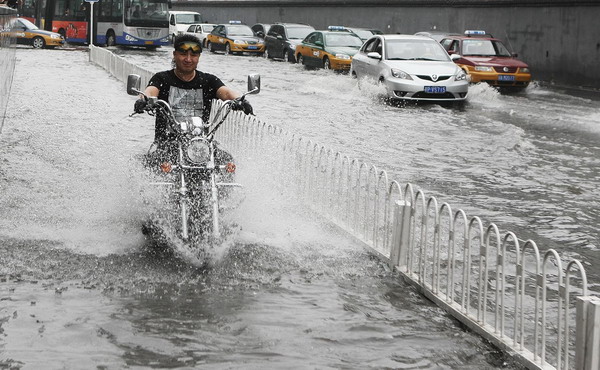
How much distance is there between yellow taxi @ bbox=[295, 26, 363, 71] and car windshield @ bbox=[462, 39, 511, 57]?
15.9 feet

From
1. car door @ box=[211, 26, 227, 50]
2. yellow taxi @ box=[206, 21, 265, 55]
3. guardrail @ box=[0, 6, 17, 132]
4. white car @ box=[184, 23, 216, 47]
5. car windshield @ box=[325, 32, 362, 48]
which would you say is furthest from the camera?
white car @ box=[184, 23, 216, 47]

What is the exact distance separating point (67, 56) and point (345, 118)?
73.4 ft

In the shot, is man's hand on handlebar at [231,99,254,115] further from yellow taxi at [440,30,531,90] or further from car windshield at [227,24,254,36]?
car windshield at [227,24,254,36]

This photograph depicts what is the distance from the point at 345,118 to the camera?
19.8 m

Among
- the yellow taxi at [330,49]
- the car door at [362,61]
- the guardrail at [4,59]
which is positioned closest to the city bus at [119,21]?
the yellow taxi at [330,49]

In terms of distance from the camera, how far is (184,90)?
8.38 metres

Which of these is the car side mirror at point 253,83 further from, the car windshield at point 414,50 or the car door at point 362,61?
the car door at point 362,61

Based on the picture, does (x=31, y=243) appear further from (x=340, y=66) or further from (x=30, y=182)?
(x=340, y=66)

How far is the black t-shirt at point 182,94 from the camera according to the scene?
27.4ft

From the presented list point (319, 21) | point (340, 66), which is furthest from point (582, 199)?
point (319, 21)

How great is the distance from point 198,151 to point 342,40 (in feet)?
86.8

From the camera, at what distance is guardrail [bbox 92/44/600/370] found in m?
5.53

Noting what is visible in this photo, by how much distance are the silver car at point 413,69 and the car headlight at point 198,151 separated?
14767mm

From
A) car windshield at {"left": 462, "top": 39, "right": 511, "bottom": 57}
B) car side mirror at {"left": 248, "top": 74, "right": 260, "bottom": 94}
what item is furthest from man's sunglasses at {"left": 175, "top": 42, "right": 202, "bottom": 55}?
car windshield at {"left": 462, "top": 39, "right": 511, "bottom": 57}
